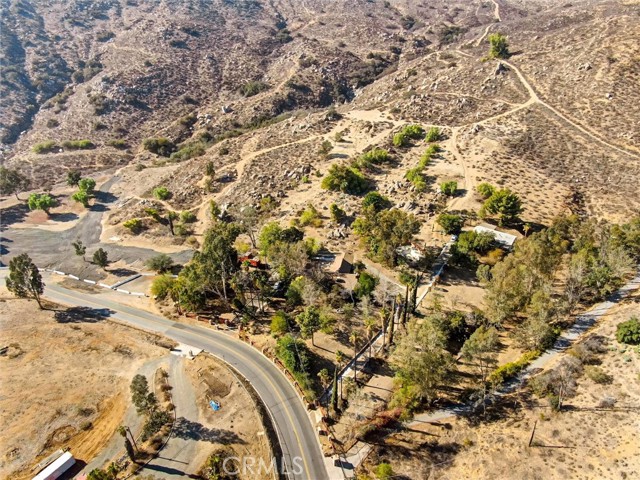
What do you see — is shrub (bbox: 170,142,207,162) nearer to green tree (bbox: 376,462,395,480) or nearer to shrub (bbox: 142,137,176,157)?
shrub (bbox: 142,137,176,157)

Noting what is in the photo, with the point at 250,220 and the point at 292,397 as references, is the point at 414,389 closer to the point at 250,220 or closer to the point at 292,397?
the point at 292,397

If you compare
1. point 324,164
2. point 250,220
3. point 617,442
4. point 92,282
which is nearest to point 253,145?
point 324,164

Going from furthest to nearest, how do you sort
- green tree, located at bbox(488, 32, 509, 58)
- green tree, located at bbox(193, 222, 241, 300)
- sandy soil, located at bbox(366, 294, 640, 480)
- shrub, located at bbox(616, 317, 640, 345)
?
green tree, located at bbox(488, 32, 509, 58), green tree, located at bbox(193, 222, 241, 300), shrub, located at bbox(616, 317, 640, 345), sandy soil, located at bbox(366, 294, 640, 480)

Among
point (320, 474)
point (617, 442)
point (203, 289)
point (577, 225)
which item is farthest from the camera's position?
point (577, 225)

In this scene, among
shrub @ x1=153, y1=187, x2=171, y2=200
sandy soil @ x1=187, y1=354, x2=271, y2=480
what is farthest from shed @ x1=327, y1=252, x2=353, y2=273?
shrub @ x1=153, y1=187, x2=171, y2=200

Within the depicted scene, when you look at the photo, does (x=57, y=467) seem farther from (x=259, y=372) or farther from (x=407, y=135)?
(x=407, y=135)
